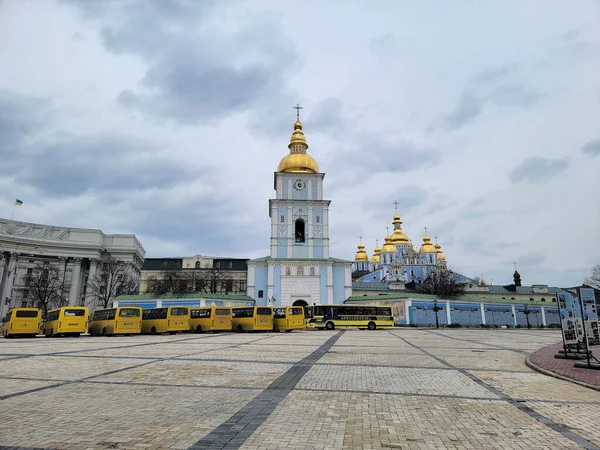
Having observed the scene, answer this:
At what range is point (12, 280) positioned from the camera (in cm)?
7088

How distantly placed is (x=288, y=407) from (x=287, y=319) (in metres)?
28.4

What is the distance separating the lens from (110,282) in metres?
68.3

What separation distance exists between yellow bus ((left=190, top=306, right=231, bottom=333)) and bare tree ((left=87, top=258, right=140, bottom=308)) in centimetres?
3122

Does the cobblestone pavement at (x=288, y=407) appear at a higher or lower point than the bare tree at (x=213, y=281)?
lower

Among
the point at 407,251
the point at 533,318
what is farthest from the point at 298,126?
the point at 407,251

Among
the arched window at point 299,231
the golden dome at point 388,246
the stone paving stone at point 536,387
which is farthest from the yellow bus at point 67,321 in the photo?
the golden dome at point 388,246

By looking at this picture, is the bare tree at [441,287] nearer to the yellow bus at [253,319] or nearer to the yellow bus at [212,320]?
the yellow bus at [253,319]

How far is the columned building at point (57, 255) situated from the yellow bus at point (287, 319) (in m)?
46.5

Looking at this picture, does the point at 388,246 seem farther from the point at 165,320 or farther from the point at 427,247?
the point at 165,320

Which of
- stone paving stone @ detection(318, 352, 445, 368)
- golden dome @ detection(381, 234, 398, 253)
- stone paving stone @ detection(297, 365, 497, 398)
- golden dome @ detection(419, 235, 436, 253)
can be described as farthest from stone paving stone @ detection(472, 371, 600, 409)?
golden dome @ detection(419, 235, 436, 253)

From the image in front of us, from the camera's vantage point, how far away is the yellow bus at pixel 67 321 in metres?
28.3

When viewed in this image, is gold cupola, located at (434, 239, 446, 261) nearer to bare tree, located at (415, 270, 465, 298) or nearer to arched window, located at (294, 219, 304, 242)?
bare tree, located at (415, 270, 465, 298)

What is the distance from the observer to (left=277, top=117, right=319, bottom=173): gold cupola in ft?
176

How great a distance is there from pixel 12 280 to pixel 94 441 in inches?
3203
